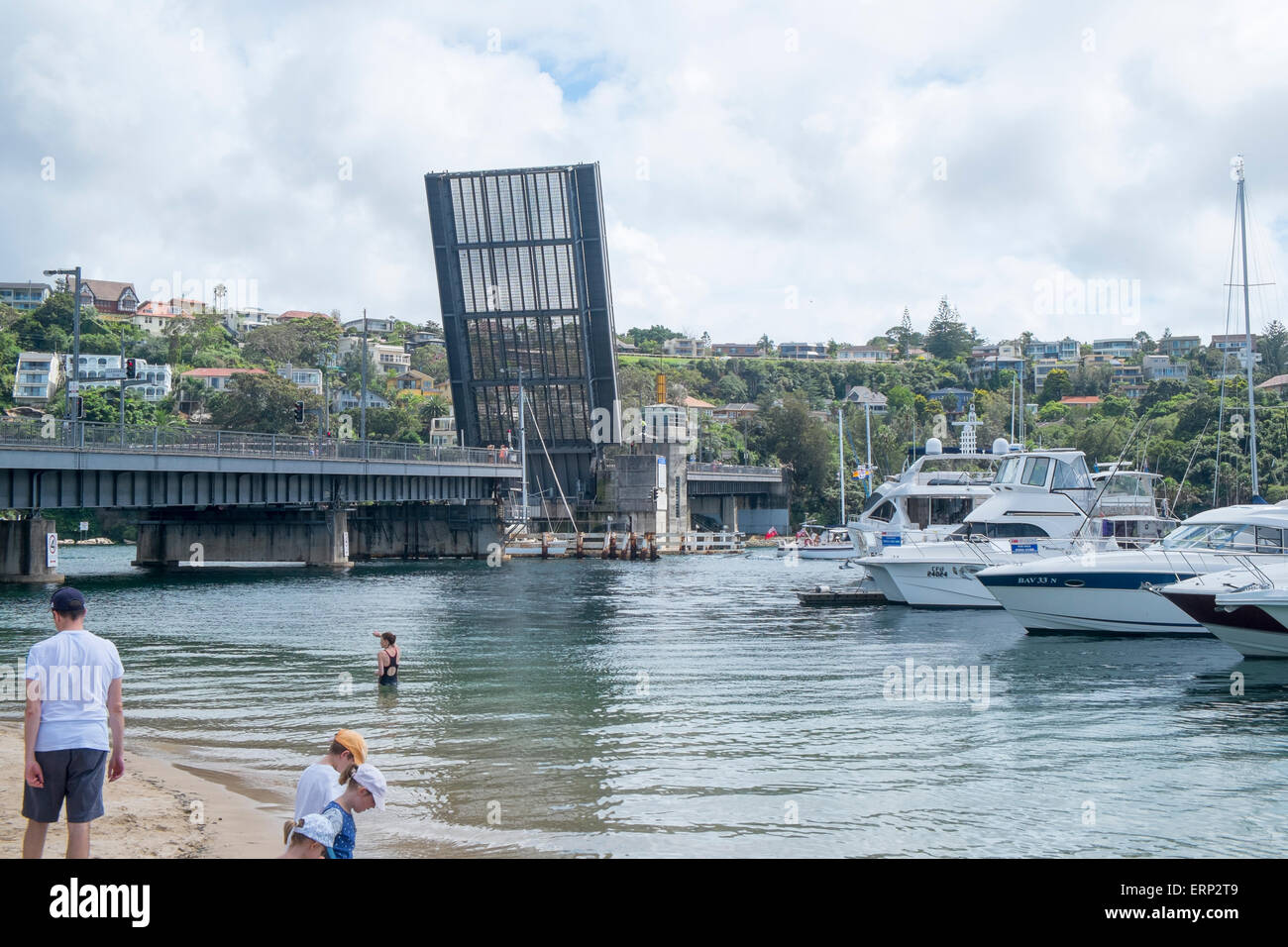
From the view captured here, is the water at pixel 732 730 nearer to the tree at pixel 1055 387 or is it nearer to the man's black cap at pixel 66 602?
the man's black cap at pixel 66 602

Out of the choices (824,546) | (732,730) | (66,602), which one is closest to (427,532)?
(824,546)

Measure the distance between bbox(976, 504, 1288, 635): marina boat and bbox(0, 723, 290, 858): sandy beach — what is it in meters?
20.1

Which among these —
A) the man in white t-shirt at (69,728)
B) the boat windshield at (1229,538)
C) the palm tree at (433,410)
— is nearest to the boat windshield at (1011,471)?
the boat windshield at (1229,538)

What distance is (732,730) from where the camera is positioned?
696 inches

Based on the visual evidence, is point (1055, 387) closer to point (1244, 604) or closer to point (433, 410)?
point (433, 410)

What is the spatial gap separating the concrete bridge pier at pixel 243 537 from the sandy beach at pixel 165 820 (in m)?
52.8

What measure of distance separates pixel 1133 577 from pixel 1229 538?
2.17 m

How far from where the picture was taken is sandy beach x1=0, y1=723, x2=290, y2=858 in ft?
34.8

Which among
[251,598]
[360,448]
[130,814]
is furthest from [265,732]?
[360,448]

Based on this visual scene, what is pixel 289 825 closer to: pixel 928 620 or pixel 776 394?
pixel 928 620

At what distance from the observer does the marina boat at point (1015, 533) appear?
36500 millimetres

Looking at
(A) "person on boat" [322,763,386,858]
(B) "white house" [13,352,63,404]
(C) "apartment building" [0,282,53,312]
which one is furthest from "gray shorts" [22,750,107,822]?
(C) "apartment building" [0,282,53,312]
